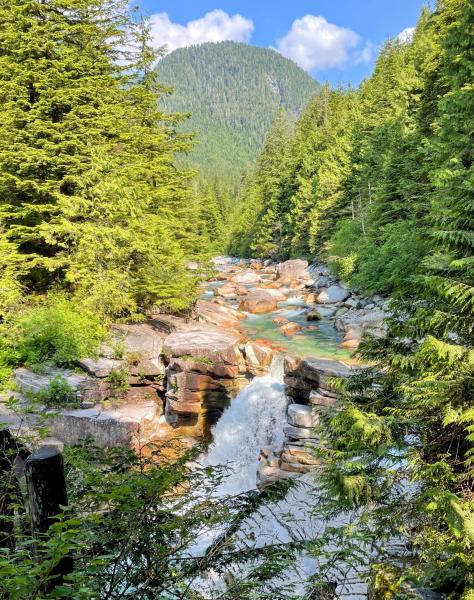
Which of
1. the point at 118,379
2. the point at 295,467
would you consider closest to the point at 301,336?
the point at 295,467

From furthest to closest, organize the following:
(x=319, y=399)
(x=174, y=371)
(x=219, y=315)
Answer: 1. (x=219, y=315)
2. (x=174, y=371)
3. (x=319, y=399)

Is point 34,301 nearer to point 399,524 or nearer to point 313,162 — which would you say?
point 399,524

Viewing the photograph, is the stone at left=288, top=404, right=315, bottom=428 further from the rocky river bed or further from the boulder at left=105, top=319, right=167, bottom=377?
the boulder at left=105, top=319, right=167, bottom=377

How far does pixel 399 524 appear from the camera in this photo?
5.55 metres

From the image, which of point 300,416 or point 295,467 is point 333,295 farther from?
point 295,467

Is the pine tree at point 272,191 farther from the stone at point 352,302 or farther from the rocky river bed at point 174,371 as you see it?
the rocky river bed at point 174,371

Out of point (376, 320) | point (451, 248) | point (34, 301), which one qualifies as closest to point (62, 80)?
point (34, 301)

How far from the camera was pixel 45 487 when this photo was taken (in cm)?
A: 183

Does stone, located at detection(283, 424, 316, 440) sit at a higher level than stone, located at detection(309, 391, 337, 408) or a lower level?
lower

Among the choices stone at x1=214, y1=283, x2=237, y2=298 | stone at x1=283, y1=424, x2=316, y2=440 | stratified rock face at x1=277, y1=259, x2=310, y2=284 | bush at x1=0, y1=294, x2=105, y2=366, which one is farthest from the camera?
stratified rock face at x1=277, y1=259, x2=310, y2=284

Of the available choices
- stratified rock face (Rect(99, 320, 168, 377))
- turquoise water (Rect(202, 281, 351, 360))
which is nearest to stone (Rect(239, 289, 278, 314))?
turquoise water (Rect(202, 281, 351, 360))

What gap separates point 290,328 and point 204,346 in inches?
304

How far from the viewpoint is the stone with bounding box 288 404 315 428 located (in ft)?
40.2

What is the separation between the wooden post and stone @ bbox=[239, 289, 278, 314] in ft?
83.3
